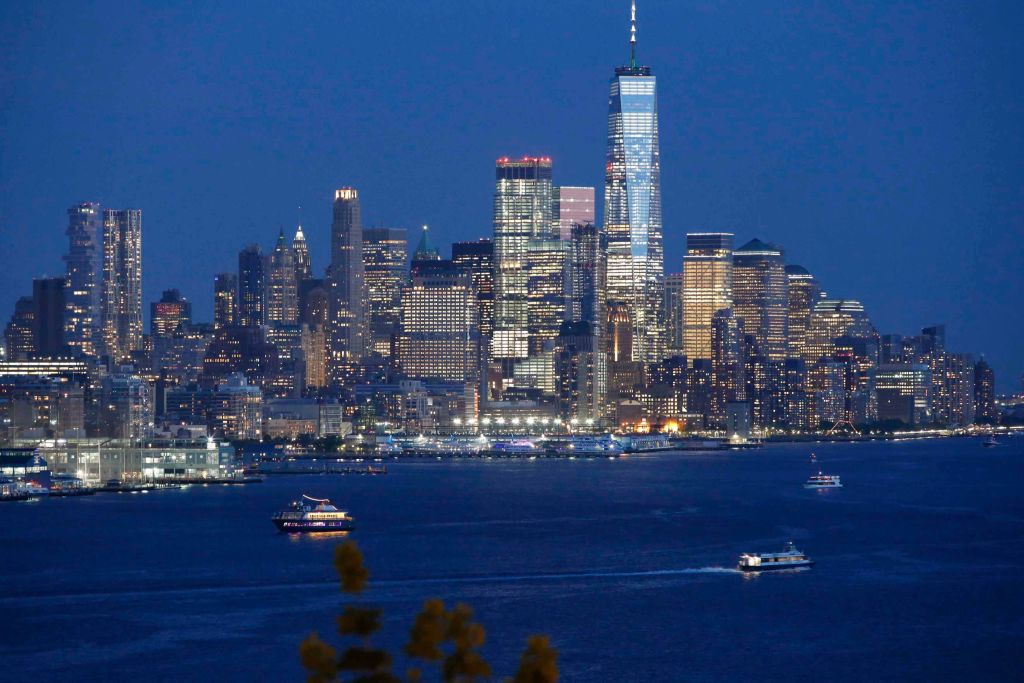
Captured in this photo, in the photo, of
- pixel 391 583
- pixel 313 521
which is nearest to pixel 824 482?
pixel 313 521

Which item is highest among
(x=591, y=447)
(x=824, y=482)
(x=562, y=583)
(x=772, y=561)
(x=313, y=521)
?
(x=591, y=447)

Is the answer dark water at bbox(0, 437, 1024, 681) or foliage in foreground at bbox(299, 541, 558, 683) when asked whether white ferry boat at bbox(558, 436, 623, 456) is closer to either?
dark water at bbox(0, 437, 1024, 681)

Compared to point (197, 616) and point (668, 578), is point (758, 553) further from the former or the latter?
point (197, 616)

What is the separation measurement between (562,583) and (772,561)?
9.19m

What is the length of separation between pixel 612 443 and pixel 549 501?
88.4m

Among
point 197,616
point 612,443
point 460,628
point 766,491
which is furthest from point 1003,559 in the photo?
point 612,443

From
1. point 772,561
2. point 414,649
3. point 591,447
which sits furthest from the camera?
point 591,447

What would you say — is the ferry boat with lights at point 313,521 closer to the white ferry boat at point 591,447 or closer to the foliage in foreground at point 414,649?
the foliage in foreground at point 414,649

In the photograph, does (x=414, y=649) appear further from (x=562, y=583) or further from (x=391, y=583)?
(x=562, y=583)

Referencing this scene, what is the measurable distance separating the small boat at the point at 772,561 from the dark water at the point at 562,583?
92cm

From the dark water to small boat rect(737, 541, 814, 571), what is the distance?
3.03ft

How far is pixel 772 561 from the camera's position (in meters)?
65.4

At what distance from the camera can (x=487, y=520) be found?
3455 inches

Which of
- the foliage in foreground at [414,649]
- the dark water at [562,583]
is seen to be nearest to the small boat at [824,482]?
the dark water at [562,583]
